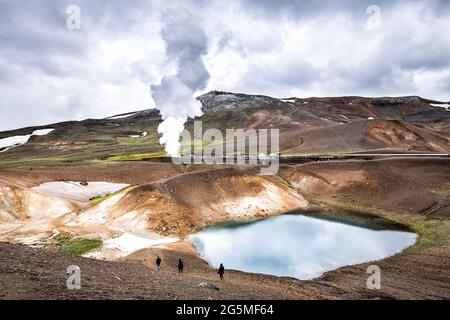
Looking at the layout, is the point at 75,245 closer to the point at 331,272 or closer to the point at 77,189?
the point at 331,272

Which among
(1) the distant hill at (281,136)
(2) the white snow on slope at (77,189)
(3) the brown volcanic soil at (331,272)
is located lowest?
(3) the brown volcanic soil at (331,272)

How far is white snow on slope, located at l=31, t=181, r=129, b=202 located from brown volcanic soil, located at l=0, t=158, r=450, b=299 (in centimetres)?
1275

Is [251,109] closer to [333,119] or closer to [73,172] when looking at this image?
[333,119]

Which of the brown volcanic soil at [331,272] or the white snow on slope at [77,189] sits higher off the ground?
the white snow on slope at [77,189]

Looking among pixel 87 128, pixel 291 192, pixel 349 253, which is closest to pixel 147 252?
pixel 349 253

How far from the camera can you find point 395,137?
109m

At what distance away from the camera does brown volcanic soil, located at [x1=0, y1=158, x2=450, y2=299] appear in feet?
61.0

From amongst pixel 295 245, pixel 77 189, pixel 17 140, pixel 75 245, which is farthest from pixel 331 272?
pixel 17 140

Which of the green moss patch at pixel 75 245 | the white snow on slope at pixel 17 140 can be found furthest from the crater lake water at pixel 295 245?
the white snow on slope at pixel 17 140

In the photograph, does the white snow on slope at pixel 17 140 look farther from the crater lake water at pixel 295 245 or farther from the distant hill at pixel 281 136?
the crater lake water at pixel 295 245

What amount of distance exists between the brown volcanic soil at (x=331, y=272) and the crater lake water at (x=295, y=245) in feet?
6.69

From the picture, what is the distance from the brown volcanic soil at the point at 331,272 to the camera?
61.0 ft

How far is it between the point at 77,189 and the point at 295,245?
36481 mm

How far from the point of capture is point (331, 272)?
31.7 meters
